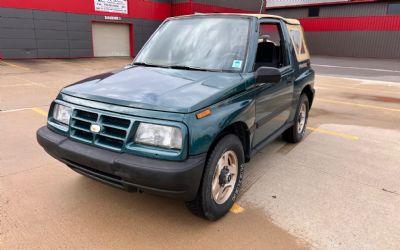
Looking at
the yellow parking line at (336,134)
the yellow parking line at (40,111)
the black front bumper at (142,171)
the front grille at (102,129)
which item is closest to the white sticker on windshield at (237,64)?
the black front bumper at (142,171)

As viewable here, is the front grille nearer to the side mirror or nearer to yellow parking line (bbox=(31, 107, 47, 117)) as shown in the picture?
the side mirror

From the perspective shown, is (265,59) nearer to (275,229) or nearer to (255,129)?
(255,129)

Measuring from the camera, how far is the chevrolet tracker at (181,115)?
2383 mm

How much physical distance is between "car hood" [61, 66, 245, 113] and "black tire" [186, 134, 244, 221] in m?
0.41

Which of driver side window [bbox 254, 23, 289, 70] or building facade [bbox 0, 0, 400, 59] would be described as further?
building facade [bbox 0, 0, 400, 59]

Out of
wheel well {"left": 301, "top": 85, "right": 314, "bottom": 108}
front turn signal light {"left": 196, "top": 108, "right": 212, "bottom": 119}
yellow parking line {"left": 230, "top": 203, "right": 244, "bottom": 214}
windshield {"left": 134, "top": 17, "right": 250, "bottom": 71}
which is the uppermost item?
windshield {"left": 134, "top": 17, "right": 250, "bottom": 71}

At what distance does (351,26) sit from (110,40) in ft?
78.5

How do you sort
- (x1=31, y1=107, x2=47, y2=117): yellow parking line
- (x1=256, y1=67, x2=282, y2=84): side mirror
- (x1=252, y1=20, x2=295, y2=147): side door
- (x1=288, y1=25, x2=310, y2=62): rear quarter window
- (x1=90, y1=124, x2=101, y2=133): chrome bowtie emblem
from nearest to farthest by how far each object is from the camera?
(x1=90, y1=124, x2=101, y2=133): chrome bowtie emblem < (x1=256, y1=67, x2=282, y2=84): side mirror < (x1=252, y1=20, x2=295, y2=147): side door < (x1=288, y1=25, x2=310, y2=62): rear quarter window < (x1=31, y1=107, x2=47, y2=117): yellow parking line

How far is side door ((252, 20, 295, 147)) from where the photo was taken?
3.51 m

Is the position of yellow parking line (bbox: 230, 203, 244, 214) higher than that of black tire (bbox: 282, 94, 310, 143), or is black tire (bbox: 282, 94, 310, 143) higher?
black tire (bbox: 282, 94, 310, 143)

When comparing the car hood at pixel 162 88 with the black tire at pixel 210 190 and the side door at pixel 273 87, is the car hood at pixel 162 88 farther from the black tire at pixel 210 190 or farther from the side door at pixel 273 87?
the side door at pixel 273 87

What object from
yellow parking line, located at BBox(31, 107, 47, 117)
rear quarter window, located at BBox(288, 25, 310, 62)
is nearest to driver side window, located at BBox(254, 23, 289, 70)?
rear quarter window, located at BBox(288, 25, 310, 62)

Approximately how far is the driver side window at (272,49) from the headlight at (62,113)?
246 centimetres

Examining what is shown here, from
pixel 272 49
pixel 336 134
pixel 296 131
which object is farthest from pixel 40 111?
pixel 336 134
